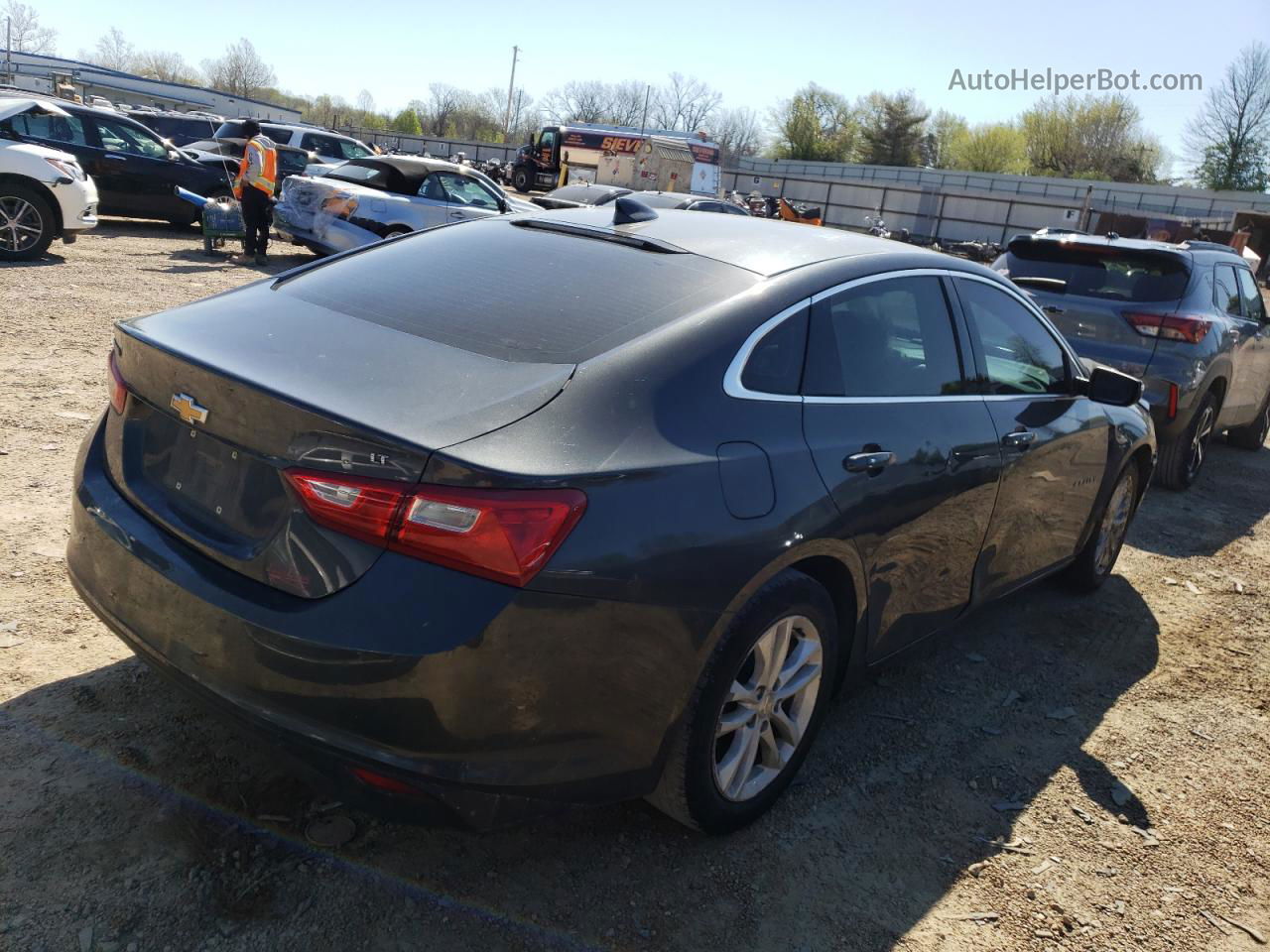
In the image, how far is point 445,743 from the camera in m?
2.18

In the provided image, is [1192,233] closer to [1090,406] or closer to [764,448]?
[1090,406]

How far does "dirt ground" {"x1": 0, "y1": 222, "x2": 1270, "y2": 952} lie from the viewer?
246 cm

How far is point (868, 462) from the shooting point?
3.02m

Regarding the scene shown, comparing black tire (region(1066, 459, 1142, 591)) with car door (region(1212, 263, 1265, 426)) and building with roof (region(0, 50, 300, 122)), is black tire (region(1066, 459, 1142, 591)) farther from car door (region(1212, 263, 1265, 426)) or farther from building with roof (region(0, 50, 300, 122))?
building with roof (region(0, 50, 300, 122))

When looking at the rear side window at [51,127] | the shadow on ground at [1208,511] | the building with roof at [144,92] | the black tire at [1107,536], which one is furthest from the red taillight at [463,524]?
the building with roof at [144,92]

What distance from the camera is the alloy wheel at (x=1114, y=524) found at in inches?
202

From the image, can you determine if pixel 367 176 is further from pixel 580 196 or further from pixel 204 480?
pixel 204 480

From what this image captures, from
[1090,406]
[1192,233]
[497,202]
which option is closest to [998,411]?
[1090,406]

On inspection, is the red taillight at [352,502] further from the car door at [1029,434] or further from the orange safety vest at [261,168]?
the orange safety vest at [261,168]

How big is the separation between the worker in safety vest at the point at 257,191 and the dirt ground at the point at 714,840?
384 inches

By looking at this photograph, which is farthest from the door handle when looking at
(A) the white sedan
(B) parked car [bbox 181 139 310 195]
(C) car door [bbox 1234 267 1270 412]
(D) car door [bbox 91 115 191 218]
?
(D) car door [bbox 91 115 191 218]

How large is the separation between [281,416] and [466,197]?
12.4 m

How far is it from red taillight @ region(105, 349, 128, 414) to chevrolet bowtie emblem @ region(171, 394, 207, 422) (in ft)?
1.07

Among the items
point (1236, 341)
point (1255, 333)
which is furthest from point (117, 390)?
point (1255, 333)
